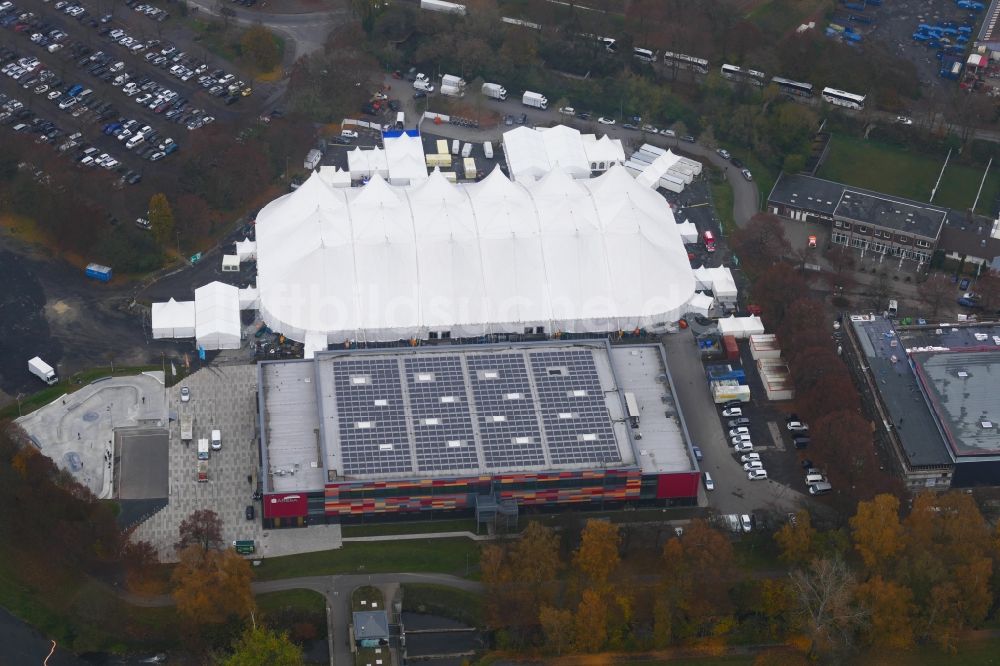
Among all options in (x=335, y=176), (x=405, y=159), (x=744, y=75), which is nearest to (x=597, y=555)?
(x=335, y=176)

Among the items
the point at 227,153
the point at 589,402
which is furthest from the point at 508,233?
the point at 227,153

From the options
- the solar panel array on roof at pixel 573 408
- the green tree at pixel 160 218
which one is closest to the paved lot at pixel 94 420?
the green tree at pixel 160 218

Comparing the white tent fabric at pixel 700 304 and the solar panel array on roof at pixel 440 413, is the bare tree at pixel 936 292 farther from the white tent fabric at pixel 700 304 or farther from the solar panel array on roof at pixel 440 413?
the solar panel array on roof at pixel 440 413

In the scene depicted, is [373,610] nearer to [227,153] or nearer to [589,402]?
[589,402]

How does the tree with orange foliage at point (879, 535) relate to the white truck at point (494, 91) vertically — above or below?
below

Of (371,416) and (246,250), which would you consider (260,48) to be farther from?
(371,416)

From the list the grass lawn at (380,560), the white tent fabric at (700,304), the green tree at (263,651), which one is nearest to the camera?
the green tree at (263,651)
